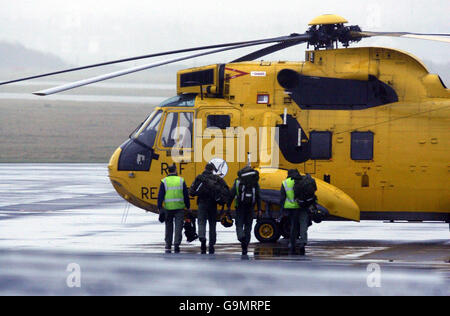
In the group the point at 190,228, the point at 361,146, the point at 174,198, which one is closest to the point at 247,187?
the point at 174,198

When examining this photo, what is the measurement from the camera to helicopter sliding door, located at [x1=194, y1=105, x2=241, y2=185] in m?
18.2

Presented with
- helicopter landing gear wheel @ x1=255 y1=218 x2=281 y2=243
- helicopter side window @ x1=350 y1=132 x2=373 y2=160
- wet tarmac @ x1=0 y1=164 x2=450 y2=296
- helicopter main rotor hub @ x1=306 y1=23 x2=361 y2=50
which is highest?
helicopter main rotor hub @ x1=306 y1=23 x2=361 y2=50

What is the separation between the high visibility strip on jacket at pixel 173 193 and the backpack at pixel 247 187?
101 centimetres

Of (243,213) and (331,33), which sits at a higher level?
(331,33)

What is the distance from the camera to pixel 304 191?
52.6 ft

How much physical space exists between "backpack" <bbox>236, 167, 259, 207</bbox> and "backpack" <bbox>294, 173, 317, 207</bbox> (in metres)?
0.74

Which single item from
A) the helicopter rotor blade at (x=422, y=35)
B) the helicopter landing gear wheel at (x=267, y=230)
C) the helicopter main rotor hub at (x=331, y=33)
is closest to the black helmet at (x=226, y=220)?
the helicopter landing gear wheel at (x=267, y=230)

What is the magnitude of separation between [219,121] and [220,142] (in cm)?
42

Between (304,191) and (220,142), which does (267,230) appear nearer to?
(220,142)

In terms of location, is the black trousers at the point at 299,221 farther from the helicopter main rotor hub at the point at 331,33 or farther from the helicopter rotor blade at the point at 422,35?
the helicopter rotor blade at the point at 422,35

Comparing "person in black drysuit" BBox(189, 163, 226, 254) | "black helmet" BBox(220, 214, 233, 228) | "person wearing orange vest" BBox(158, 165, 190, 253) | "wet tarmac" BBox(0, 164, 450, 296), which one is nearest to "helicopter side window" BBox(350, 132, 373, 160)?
"wet tarmac" BBox(0, 164, 450, 296)

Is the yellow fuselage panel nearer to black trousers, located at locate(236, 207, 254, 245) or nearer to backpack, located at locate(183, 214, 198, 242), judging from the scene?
backpack, located at locate(183, 214, 198, 242)

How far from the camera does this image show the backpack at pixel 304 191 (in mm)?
16031
